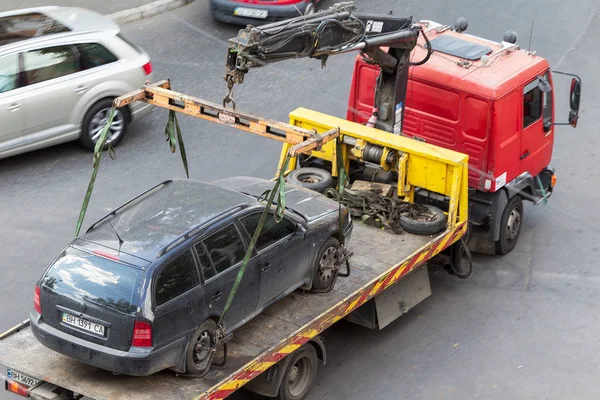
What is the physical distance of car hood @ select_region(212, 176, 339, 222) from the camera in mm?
10305

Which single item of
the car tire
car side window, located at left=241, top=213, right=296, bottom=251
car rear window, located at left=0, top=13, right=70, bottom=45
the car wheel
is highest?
car rear window, located at left=0, top=13, right=70, bottom=45

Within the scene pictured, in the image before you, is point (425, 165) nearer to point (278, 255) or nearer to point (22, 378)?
point (278, 255)

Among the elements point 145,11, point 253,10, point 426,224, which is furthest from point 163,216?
point 145,11

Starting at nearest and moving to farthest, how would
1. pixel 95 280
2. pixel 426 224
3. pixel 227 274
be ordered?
pixel 95 280 < pixel 227 274 < pixel 426 224

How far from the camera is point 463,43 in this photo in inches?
492

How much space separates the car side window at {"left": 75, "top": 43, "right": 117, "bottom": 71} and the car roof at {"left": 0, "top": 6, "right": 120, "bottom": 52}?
0.66 feet

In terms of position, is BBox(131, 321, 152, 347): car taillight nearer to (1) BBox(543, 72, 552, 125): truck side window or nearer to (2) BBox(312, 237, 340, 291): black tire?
(2) BBox(312, 237, 340, 291): black tire

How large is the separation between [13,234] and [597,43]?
11.1m

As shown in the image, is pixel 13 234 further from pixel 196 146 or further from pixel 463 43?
pixel 463 43

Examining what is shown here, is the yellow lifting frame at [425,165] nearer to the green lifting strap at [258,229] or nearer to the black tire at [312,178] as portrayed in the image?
the black tire at [312,178]

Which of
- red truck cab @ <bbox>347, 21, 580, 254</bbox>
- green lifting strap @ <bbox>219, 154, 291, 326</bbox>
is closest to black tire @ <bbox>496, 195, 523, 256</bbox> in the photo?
red truck cab @ <bbox>347, 21, 580, 254</bbox>

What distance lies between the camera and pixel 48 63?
1412cm

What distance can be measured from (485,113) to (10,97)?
611cm

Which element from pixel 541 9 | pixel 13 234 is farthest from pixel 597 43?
pixel 13 234
